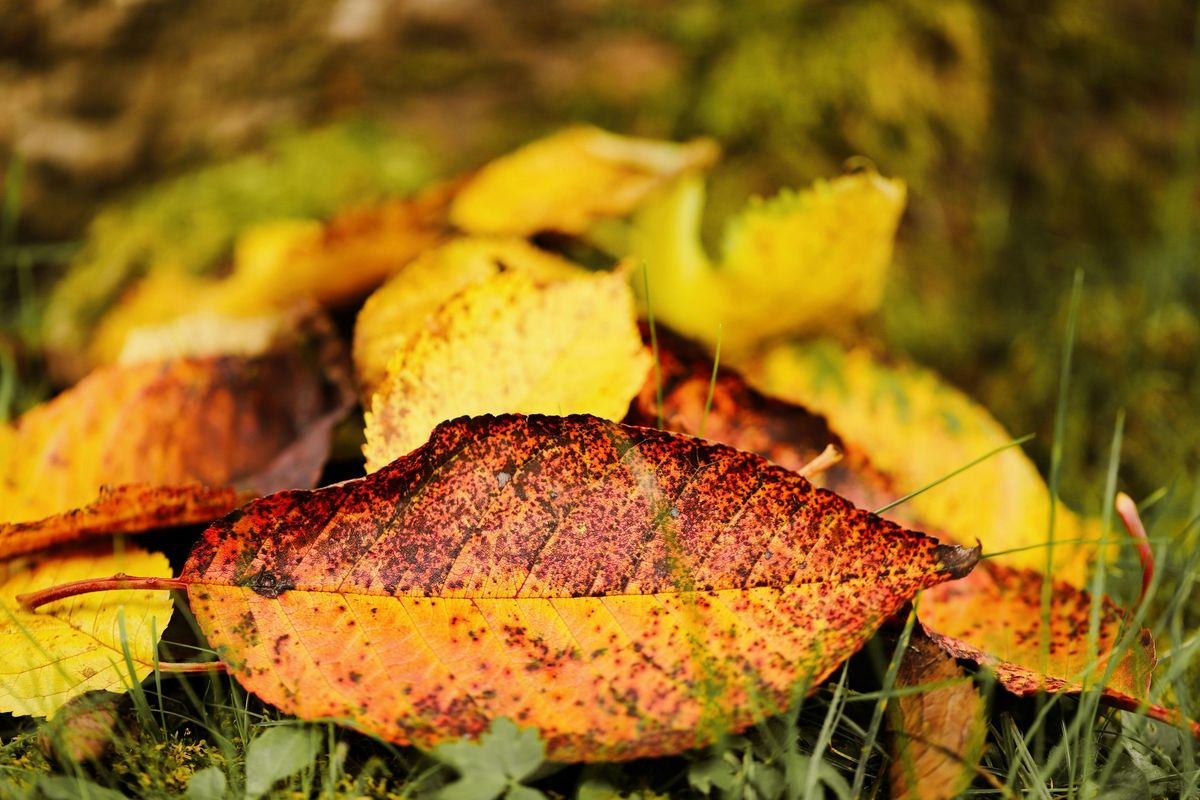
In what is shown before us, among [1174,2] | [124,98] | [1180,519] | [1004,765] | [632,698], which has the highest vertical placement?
[124,98]

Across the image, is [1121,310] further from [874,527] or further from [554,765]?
[554,765]

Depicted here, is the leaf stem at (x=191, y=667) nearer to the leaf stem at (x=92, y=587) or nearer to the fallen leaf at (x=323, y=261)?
the leaf stem at (x=92, y=587)

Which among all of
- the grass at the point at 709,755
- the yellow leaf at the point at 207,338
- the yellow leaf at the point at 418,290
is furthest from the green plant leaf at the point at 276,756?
the yellow leaf at the point at 207,338

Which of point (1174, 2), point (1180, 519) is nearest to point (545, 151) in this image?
point (1180, 519)

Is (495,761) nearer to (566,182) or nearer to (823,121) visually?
(566,182)

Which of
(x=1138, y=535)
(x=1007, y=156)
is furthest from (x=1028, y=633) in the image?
(x=1007, y=156)

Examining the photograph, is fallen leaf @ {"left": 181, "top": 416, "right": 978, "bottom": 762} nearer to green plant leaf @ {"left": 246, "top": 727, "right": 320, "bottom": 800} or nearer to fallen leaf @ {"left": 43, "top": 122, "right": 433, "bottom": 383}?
green plant leaf @ {"left": 246, "top": 727, "right": 320, "bottom": 800}

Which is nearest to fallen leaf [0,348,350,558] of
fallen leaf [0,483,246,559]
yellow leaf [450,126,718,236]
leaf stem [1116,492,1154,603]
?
fallen leaf [0,483,246,559]
